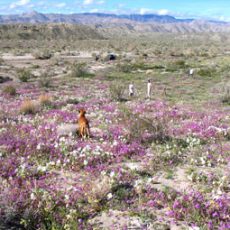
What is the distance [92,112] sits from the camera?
53.9 feet

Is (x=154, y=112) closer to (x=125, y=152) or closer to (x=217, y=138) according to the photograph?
(x=217, y=138)

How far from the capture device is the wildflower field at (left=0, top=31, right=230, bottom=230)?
6.86 meters

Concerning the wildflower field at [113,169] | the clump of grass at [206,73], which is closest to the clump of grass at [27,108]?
the wildflower field at [113,169]

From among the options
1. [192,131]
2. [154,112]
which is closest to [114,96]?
[154,112]

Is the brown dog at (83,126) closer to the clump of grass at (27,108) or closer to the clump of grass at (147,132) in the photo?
the clump of grass at (147,132)

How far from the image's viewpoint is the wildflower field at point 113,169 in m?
6.86

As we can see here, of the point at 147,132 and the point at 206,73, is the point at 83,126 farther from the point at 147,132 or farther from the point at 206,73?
the point at 206,73

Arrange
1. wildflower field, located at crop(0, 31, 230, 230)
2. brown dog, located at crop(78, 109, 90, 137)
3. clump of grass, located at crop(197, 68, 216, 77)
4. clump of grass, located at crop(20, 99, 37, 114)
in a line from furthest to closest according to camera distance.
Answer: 1. clump of grass, located at crop(197, 68, 216, 77)
2. clump of grass, located at crop(20, 99, 37, 114)
3. brown dog, located at crop(78, 109, 90, 137)
4. wildflower field, located at crop(0, 31, 230, 230)

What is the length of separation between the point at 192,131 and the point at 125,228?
7.18m

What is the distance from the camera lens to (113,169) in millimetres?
9273

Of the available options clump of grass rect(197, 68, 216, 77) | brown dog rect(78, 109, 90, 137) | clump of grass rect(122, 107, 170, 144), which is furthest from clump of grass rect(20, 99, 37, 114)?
clump of grass rect(197, 68, 216, 77)

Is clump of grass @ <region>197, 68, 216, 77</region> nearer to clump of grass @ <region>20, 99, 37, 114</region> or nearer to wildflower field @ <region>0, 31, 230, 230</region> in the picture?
wildflower field @ <region>0, 31, 230, 230</region>

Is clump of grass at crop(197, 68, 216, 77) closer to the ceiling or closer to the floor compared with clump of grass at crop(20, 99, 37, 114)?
closer to the floor

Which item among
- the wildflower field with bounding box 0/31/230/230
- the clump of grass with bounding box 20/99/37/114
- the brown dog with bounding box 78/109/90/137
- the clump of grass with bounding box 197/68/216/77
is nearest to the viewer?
the wildflower field with bounding box 0/31/230/230
